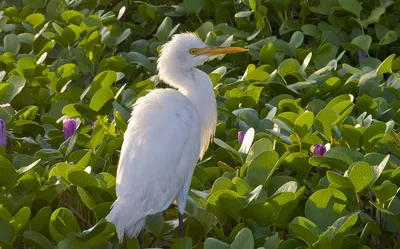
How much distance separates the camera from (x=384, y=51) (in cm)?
530

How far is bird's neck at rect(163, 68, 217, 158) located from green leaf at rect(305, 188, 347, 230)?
0.78m

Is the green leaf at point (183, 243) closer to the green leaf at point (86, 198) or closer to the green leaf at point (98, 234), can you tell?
the green leaf at point (98, 234)

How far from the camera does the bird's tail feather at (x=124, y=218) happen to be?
3096 mm

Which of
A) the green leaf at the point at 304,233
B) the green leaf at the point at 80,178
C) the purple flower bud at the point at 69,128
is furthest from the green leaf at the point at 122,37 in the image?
the green leaf at the point at 304,233

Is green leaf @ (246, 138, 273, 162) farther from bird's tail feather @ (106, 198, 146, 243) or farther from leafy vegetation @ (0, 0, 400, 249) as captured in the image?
bird's tail feather @ (106, 198, 146, 243)

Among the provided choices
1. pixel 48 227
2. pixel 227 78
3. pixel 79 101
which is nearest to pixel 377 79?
pixel 227 78

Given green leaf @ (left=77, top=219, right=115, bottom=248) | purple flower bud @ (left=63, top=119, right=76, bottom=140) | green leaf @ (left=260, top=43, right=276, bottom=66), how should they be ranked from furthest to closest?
green leaf @ (left=260, top=43, right=276, bottom=66) → purple flower bud @ (left=63, top=119, right=76, bottom=140) → green leaf @ (left=77, top=219, right=115, bottom=248)

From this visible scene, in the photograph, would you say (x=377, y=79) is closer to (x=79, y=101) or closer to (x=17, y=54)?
(x=79, y=101)

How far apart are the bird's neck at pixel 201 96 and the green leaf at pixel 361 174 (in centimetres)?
83

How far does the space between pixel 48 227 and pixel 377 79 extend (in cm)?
180

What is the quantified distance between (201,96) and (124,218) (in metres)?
0.81

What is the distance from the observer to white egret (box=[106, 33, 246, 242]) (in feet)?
10.5

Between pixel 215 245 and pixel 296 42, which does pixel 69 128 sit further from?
pixel 296 42

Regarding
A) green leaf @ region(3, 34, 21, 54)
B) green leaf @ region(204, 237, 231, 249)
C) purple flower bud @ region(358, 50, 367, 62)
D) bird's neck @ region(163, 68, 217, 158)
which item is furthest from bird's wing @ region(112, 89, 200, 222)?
green leaf @ region(3, 34, 21, 54)
